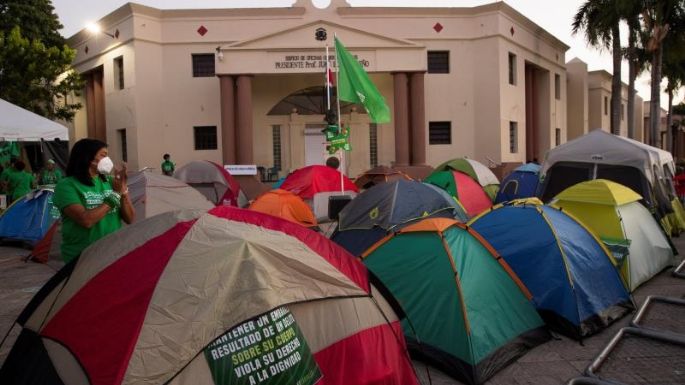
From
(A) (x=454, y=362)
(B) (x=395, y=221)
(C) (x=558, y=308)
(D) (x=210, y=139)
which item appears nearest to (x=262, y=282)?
(A) (x=454, y=362)

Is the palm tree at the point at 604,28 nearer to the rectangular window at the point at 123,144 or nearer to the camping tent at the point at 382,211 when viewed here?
the camping tent at the point at 382,211

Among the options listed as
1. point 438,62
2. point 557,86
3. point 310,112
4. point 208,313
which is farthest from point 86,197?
point 557,86

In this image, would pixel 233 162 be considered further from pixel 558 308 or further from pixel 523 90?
pixel 558 308

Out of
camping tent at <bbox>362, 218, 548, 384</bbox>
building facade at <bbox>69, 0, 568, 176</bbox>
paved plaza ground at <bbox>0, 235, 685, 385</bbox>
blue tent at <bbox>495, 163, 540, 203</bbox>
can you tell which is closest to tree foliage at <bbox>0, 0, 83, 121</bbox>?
building facade at <bbox>69, 0, 568, 176</bbox>

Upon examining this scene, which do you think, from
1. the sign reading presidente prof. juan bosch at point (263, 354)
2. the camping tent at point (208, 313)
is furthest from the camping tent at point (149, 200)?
the sign reading presidente prof. juan bosch at point (263, 354)

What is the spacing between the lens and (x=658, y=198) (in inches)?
423

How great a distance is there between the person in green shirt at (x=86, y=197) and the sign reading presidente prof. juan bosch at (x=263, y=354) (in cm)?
169

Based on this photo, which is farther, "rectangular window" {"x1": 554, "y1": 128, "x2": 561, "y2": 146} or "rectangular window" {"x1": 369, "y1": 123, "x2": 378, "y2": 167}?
"rectangular window" {"x1": 554, "y1": 128, "x2": 561, "y2": 146}

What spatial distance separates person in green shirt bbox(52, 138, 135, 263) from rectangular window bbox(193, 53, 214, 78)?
20326mm

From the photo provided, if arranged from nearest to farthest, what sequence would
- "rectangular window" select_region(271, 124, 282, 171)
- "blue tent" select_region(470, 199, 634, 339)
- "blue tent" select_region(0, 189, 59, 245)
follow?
"blue tent" select_region(470, 199, 634, 339) → "blue tent" select_region(0, 189, 59, 245) → "rectangular window" select_region(271, 124, 282, 171)

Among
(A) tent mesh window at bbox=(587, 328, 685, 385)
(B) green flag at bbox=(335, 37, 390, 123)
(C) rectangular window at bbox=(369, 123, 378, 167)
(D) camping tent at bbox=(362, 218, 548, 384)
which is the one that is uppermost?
→ (B) green flag at bbox=(335, 37, 390, 123)

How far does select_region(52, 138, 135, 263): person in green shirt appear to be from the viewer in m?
4.12

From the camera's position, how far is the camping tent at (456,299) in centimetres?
466

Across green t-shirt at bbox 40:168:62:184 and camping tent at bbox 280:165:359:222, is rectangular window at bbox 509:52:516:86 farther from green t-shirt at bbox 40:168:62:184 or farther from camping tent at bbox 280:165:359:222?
green t-shirt at bbox 40:168:62:184
